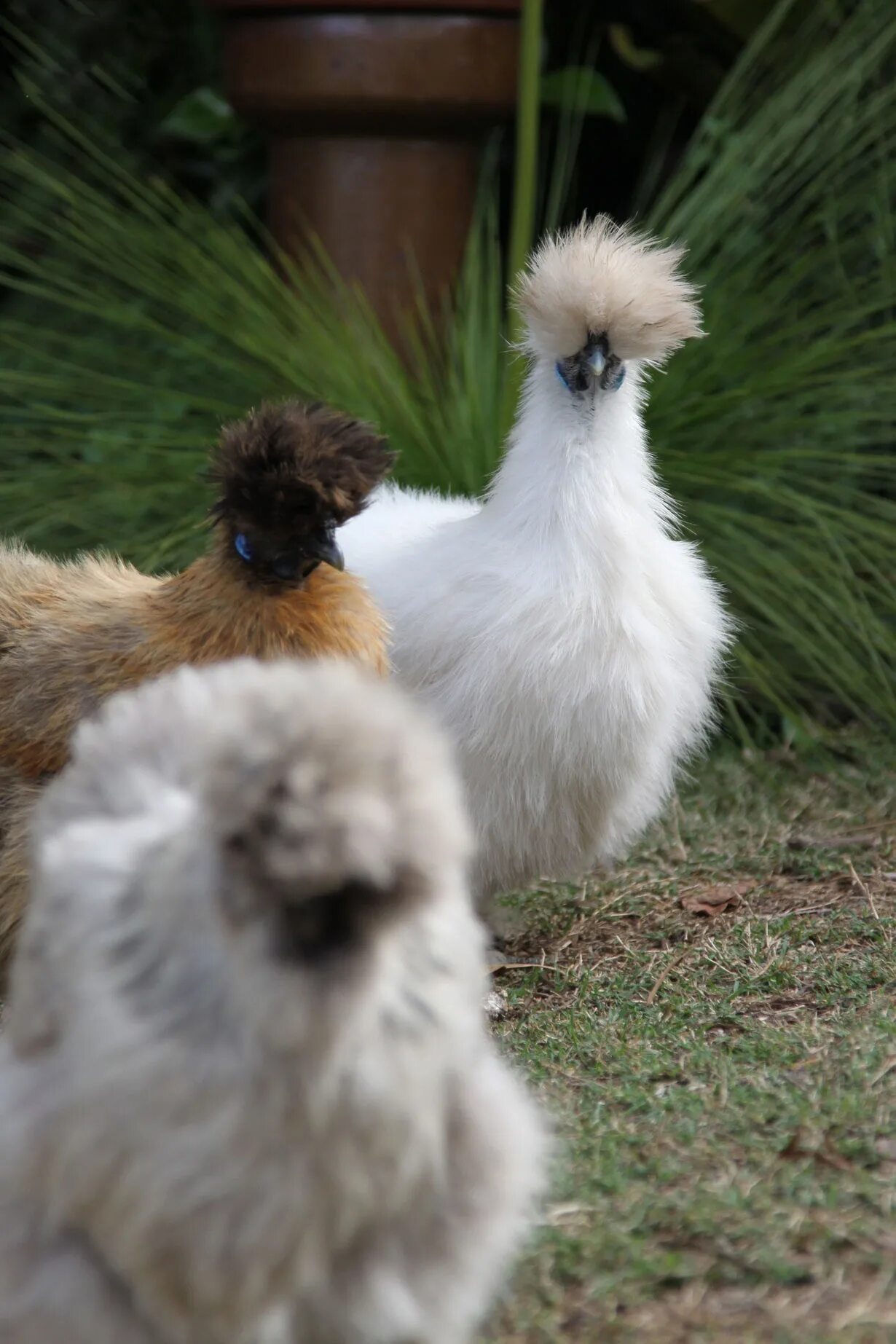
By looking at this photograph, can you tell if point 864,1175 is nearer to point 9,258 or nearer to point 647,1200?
point 647,1200

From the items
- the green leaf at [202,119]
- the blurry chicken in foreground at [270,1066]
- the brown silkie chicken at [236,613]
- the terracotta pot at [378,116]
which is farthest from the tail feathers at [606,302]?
the green leaf at [202,119]

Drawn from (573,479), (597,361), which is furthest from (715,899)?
(597,361)

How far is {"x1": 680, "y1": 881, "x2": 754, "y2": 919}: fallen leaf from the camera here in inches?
141

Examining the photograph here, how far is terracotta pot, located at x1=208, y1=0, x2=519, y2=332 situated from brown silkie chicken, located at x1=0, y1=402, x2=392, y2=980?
240 centimetres

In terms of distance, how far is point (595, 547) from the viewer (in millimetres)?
3230

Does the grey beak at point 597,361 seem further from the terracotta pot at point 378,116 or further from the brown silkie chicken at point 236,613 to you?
the terracotta pot at point 378,116

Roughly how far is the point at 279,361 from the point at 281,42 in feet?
3.62

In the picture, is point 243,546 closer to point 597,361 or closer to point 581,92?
point 597,361

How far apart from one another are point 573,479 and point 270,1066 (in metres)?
1.87

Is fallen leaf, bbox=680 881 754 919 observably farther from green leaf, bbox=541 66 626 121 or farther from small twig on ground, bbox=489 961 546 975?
green leaf, bbox=541 66 626 121

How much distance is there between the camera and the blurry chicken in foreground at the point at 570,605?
3.15 meters

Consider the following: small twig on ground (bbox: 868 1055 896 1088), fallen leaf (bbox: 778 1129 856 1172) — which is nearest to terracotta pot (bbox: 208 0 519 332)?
small twig on ground (bbox: 868 1055 896 1088)

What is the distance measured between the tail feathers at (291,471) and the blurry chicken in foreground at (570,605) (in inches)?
21.3

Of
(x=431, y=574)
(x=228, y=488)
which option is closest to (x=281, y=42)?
(x=431, y=574)
